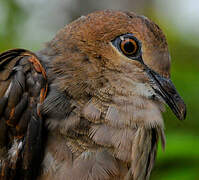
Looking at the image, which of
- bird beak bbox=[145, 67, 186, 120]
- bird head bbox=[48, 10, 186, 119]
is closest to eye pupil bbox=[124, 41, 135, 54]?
bird head bbox=[48, 10, 186, 119]

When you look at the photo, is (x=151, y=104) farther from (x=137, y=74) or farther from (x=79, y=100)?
(x=79, y=100)

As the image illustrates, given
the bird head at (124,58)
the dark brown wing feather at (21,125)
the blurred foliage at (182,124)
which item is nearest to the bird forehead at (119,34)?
the bird head at (124,58)

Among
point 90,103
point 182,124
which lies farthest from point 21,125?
point 182,124

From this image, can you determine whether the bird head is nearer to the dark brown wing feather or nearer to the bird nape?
the bird nape

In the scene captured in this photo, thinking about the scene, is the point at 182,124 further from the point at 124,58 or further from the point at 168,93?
the point at 124,58

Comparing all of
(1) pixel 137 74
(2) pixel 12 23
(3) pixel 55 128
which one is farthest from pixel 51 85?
(2) pixel 12 23
